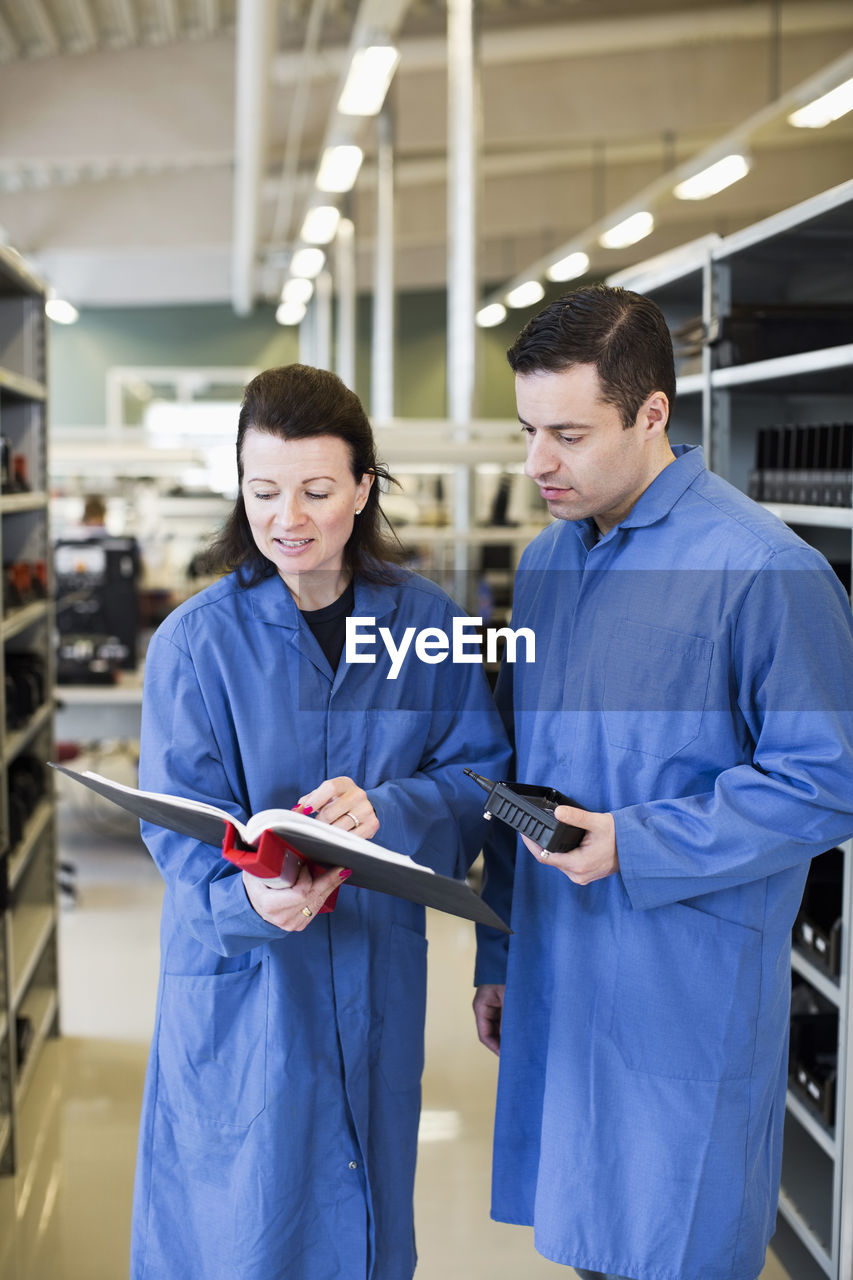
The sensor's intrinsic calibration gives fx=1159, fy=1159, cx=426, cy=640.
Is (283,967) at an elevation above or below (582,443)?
below

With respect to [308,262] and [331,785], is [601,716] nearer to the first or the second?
[331,785]

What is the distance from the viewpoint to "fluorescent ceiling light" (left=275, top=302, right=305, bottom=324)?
46.0ft

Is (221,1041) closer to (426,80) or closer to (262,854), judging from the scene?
(262,854)

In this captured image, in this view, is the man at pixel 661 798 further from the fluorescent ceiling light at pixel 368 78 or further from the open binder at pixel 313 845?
the fluorescent ceiling light at pixel 368 78

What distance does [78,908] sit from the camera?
16.0 feet

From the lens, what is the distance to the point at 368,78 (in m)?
4.55

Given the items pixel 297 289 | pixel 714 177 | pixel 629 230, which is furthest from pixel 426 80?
pixel 297 289

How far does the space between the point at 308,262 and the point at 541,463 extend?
9048mm

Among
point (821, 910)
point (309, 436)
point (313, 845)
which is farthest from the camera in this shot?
point (821, 910)

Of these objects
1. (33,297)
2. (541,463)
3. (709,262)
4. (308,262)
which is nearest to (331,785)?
(541,463)

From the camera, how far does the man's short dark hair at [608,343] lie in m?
1.51

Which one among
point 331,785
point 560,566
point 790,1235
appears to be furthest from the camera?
point 790,1235

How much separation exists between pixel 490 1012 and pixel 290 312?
1347 centimetres

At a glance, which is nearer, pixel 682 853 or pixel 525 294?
pixel 682 853
